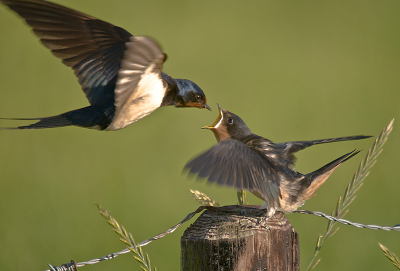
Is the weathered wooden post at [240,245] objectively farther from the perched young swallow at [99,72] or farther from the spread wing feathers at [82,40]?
the spread wing feathers at [82,40]

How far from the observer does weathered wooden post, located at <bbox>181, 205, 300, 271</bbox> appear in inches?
62.3

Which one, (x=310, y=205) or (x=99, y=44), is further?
(x=310, y=205)

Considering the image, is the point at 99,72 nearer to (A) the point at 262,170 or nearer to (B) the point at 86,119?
(B) the point at 86,119

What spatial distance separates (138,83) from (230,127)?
64 cm

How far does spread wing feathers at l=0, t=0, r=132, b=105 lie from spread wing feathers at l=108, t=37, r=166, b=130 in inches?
11.6

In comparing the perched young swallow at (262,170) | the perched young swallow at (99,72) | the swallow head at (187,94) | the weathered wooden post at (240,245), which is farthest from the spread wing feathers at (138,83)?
the weathered wooden post at (240,245)

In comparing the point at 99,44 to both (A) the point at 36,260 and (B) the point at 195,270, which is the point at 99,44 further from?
(A) the point at 36,260

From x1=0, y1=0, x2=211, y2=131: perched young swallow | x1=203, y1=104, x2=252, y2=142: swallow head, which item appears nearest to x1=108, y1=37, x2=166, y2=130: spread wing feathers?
x1=0, y1=0, x2=211, y2=131: perched young swallow

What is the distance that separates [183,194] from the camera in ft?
16.0

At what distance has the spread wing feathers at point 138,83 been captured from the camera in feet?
6.30

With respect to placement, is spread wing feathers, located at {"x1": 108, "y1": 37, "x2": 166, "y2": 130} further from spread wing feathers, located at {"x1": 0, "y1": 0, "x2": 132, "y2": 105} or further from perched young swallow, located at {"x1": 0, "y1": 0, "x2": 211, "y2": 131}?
spread wing feathers, located at {"x1": 0, "y1": 0, "x2": 132, "y2": 105}

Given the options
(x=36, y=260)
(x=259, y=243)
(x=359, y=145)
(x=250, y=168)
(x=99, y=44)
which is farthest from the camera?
(x=359, y=145)

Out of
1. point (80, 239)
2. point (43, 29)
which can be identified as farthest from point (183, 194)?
point (43, 29)

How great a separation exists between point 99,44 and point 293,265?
1.67 meters
